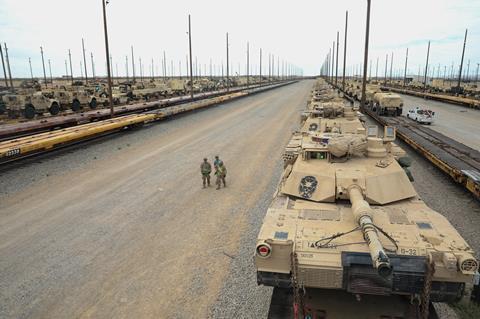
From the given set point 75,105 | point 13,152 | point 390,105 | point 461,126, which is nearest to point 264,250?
point 13,152

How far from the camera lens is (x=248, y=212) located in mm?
12328

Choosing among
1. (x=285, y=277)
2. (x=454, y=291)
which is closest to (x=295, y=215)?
(x=285, y=277)

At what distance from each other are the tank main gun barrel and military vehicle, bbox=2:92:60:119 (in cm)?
3341

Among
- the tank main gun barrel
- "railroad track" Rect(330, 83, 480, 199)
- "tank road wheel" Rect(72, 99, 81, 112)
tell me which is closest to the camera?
the tank main gun barrel

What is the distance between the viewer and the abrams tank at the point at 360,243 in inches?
228

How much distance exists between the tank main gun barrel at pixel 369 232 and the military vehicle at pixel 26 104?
110ft

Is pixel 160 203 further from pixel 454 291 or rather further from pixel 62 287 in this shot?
pixel 454 291

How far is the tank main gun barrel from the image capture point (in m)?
5.14

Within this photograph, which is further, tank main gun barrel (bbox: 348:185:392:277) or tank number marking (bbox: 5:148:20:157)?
tank number marking (bbox: 5:148:20:157)

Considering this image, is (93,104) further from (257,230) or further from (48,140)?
(257,230)

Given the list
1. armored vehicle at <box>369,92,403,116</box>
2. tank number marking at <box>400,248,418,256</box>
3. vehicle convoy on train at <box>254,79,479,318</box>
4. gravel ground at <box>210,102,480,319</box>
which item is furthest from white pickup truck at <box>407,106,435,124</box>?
tank number marking at <box>400,248,418,256</box>

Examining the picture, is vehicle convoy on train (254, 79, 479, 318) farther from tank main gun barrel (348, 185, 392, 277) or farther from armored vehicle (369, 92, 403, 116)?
armored vehicle (369, 92, 403, 116)

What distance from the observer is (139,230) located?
36.0 feet

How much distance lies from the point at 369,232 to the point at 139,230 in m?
7.12
